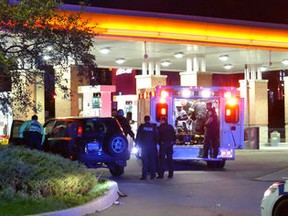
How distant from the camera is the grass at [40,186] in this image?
Answer: 32.2 ft

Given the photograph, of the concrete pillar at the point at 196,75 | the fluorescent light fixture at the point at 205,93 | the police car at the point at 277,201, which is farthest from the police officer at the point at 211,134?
the concrete pillar at the point at 196,75

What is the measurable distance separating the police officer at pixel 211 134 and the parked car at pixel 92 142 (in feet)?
9.98

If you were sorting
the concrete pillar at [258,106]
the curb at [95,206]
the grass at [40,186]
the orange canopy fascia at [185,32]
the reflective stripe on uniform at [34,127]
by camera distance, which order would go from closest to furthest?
the curb at [95,206], the grass at [40,186], the reflective stripe on uniform at [34,127], the orange canopy fascia at [185,32], the concrete pillar at [258,106]

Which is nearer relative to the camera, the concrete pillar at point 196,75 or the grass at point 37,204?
the grass at point 37,204

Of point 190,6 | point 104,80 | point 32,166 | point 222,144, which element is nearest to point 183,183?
point 222,144

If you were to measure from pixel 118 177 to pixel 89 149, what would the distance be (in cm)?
135

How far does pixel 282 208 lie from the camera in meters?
8.61

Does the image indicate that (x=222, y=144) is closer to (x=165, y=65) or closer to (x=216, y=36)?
(x=216, y=36)

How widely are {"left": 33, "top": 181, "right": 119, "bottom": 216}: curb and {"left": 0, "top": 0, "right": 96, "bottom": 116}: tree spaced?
2.36 m

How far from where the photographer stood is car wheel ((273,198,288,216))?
8594mm

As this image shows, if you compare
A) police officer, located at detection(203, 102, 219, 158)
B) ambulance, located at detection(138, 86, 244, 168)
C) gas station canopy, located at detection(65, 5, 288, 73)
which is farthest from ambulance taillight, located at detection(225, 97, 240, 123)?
gas station canopy, located at detection(65, 5, 288, 73)

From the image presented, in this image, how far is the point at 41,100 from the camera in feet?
79.5

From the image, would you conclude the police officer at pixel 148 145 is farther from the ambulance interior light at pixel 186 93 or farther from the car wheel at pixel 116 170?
the ambulance interior light at pixel 186 93

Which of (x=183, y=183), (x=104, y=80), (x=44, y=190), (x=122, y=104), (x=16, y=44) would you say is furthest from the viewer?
(x=104, y=80)
